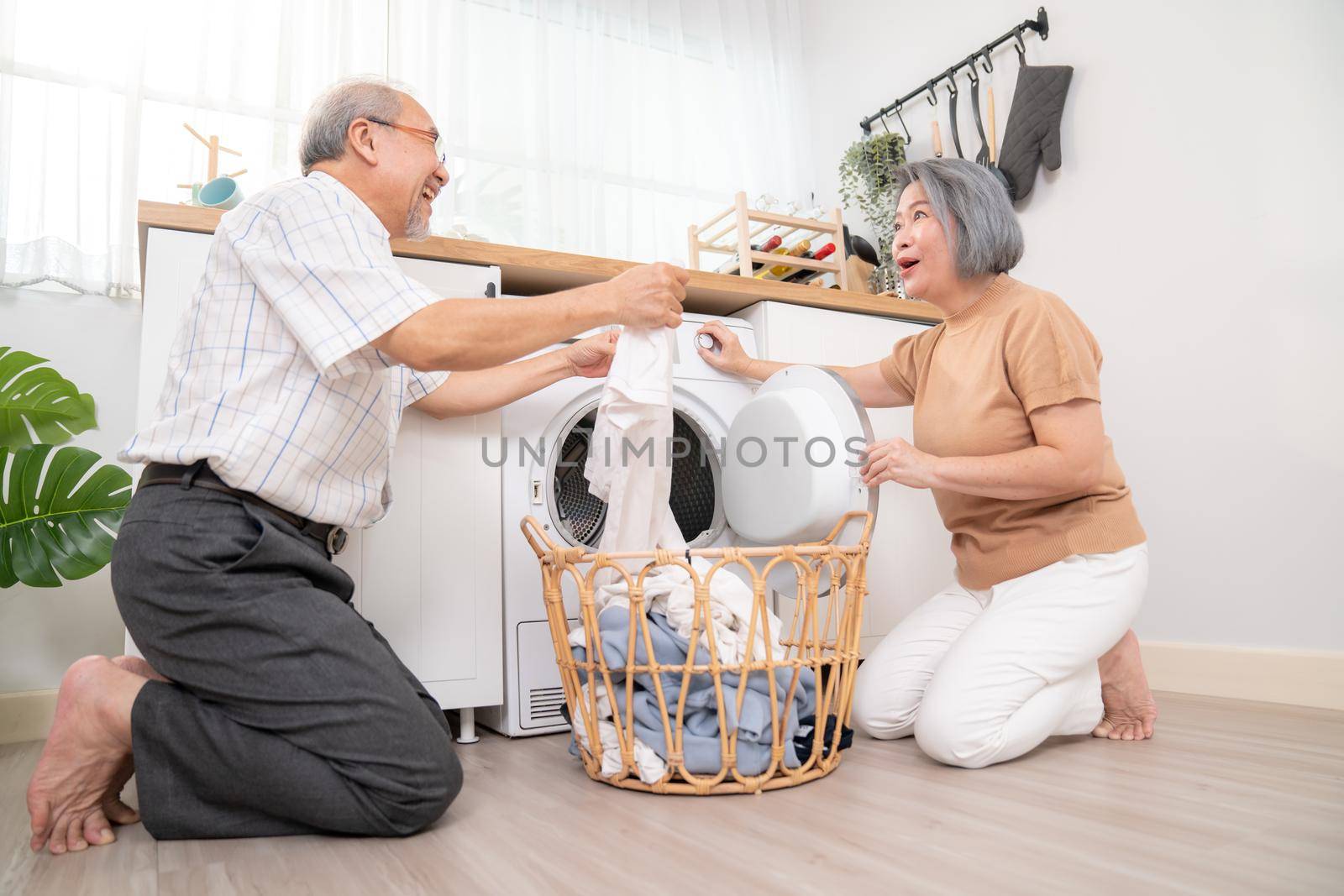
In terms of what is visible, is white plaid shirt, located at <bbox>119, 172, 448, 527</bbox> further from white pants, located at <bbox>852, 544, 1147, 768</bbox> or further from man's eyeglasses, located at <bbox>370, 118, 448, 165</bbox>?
white pants, located at <bbox>852, 544, 1147, 768</bbox>

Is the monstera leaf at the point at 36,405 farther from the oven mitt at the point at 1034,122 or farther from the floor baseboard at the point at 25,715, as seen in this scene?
the oven mitt at the point at 1034,122

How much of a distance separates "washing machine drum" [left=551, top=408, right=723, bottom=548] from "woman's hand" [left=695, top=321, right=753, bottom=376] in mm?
137

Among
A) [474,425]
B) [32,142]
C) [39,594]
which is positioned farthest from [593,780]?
[32,142]

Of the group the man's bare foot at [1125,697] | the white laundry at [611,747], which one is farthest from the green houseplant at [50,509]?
the man's bare foot at [1125,697]

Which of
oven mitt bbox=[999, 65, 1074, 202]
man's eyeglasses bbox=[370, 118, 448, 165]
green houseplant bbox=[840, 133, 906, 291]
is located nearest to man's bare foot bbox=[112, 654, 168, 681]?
man's eyeglasses bbox=[370, 118, 448, 165]

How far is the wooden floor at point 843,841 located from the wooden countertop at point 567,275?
0.96m

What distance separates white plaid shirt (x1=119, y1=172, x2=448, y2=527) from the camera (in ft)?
3.72

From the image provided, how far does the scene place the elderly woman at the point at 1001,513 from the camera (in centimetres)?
145

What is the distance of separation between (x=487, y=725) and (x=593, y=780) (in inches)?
21.1

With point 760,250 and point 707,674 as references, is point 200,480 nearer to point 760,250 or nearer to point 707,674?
point 707,674

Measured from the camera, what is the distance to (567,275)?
1855 millimetres

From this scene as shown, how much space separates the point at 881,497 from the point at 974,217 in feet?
2.48

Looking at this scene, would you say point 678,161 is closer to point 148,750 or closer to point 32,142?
point 32,142

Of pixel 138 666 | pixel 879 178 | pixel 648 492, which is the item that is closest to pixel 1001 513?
pixel 648 492
